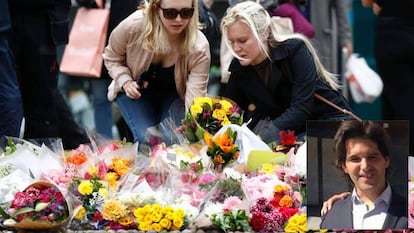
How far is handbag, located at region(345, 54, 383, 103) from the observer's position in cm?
770

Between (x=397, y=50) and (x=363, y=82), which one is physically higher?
(x=397, y=50)

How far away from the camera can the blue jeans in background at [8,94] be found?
579 cm

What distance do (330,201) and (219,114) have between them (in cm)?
116

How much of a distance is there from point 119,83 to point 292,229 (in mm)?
2159

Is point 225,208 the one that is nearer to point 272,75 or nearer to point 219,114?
point 219,114

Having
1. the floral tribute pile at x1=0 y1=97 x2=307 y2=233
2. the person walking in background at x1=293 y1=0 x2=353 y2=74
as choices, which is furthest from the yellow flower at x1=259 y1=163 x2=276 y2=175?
the person walking in background at x1=293 y1=0 x2=353 y2=74

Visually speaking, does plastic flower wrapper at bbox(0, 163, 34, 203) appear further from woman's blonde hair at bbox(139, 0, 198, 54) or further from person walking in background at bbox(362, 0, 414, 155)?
person walking in background at bbox(362, 0, 414, 155)

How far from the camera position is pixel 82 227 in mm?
4043

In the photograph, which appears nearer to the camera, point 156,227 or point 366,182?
point 366,182

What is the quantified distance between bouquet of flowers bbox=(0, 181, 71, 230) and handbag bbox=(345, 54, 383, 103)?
405 centimetres

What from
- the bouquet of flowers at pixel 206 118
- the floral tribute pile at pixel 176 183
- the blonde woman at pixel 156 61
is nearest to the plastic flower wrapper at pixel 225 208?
the floral tribute pile at pixel 176 183

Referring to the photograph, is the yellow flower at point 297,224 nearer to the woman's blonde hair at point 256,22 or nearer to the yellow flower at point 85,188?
the yellow flower at point 85,188

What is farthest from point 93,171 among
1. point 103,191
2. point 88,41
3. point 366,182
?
point 88,41

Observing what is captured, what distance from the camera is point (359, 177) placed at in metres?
3.78
